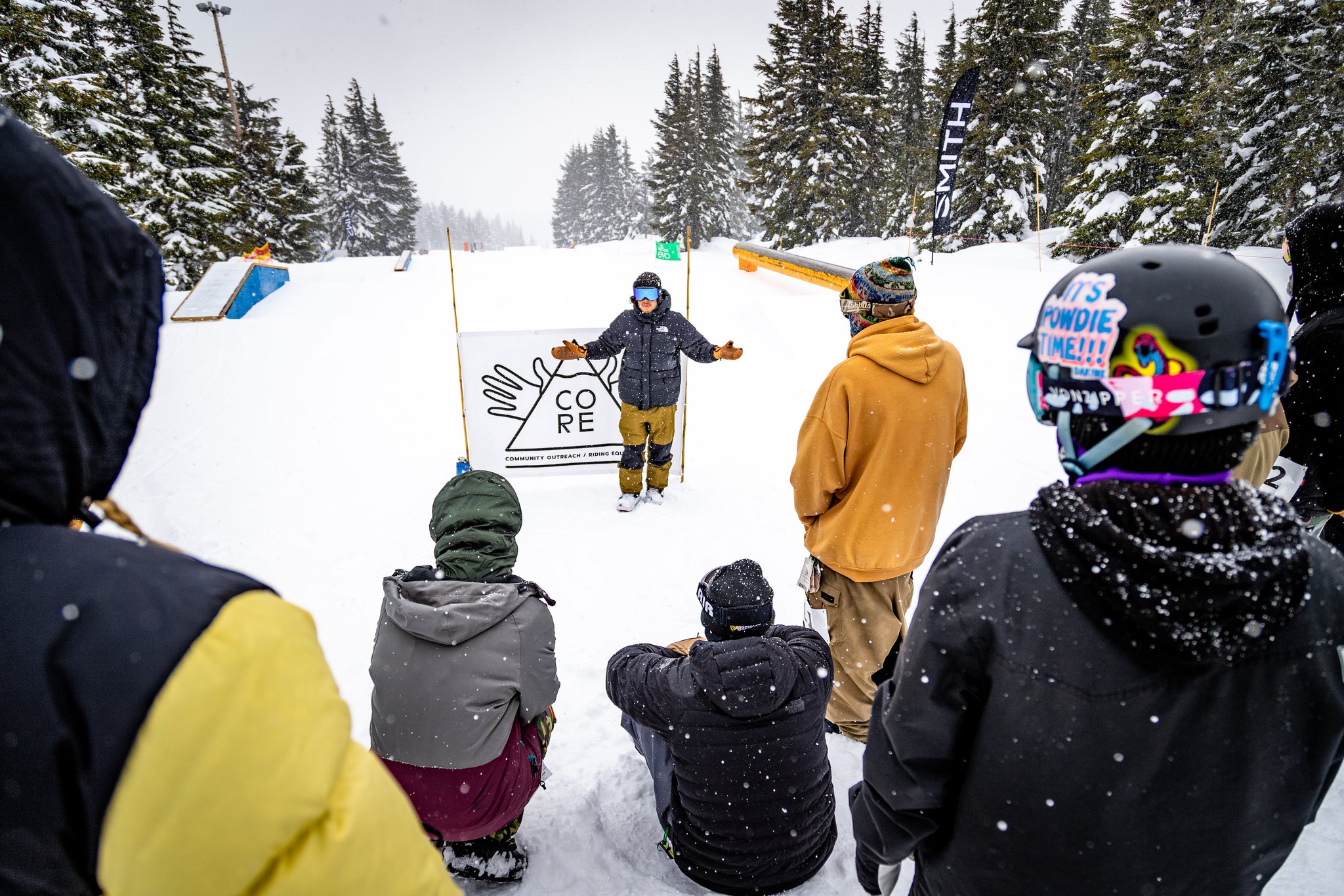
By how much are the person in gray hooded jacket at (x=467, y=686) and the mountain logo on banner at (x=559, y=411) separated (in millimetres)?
3541

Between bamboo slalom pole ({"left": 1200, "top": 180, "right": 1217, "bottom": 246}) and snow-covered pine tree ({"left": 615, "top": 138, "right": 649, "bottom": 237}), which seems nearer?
bamboo slalom pole ({"left": 1200, "top": 180, "right": 1217, "bottom": 246})

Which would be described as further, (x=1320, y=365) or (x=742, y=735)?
(x=1320, y=365)

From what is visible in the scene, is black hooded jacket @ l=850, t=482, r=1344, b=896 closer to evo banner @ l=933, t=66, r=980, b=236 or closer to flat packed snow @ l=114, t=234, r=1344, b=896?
flat packed snow @ l=114, t=234, r=1344, b=896

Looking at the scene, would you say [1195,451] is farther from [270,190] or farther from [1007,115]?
[270,190]

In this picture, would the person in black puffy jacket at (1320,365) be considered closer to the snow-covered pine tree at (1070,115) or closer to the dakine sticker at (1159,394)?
the dakine sticker at (1159,394)

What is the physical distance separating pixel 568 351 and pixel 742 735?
13.9 feet

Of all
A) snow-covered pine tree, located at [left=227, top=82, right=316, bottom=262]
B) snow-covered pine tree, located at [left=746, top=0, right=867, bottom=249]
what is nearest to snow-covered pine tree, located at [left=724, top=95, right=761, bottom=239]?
snow-covered pine tree, located at [left=746, top=0, right=867, bottom=249]

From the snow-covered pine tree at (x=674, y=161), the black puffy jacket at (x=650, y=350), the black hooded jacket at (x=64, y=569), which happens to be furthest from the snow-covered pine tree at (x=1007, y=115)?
the black hooded jacket at (x=64, y=569)

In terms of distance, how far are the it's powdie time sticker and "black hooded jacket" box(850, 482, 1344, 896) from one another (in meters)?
0.24

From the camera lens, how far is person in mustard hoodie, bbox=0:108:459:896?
60 centimetres

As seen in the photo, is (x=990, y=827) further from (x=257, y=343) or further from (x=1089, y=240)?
(x=1089, y=240)

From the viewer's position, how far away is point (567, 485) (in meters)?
6.58

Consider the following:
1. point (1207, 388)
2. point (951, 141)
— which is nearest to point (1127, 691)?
point (1207, 388)

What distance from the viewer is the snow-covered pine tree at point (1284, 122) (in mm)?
12828
